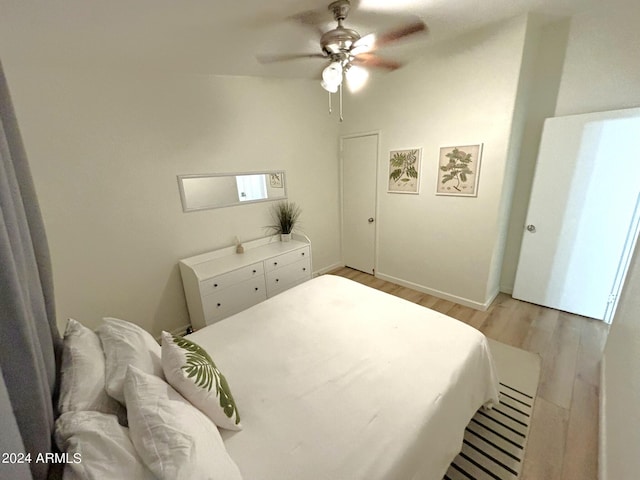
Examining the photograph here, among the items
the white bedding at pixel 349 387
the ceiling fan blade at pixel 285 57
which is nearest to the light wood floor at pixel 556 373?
the white bedding at pixel 349 387

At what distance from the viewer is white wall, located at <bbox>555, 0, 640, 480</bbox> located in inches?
48.8

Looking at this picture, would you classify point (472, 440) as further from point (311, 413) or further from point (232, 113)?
point (232, 113)

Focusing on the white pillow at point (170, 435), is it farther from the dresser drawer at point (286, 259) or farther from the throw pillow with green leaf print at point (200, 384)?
the dresser drawer at point (286, 259)

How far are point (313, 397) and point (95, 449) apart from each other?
2.53 ft

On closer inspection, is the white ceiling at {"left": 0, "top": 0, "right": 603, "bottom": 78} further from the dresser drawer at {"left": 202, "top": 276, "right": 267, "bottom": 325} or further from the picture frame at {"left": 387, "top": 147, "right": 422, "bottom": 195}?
the dresser drawer at {"left": 202, "top": 276, "right": 267, "bottom": 325}

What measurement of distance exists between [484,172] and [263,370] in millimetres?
2569

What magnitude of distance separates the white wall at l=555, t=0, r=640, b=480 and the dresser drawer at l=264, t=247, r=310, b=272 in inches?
99.9

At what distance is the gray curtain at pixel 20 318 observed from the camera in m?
0.54

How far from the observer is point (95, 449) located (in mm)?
742

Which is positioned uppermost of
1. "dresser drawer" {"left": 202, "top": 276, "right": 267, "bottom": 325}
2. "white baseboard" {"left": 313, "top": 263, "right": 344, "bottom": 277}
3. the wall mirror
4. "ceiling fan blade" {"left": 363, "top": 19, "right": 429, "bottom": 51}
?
"ceiling fan blade" {"left": 363, "top": 19, "right": 429, "bottom": 51}

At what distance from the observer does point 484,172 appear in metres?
2.51

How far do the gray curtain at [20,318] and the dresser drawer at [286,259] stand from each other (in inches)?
75.2

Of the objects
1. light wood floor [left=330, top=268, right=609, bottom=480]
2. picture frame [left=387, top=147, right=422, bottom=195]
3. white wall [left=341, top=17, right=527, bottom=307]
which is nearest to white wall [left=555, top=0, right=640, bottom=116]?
white wall [left=341, top=17, right=527, bottom=307]

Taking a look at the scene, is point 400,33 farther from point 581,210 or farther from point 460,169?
point 581,210
